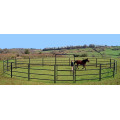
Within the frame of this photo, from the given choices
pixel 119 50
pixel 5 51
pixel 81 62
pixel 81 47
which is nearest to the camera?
pixel 81 62

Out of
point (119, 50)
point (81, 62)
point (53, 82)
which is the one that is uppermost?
point (119, 50)

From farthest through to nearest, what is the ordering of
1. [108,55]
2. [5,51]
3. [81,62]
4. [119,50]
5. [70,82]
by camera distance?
[5,51]
[108,55]
[119,50]
[81,62]
[70,82]

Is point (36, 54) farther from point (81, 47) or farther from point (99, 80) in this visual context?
point (99, 80)

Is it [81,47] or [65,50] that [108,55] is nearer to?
[81,47]

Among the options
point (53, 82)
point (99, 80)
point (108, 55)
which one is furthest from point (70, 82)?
point (108, 55)

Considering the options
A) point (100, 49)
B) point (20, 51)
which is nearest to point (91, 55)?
point (100, 49)

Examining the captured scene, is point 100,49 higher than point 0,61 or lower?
higher

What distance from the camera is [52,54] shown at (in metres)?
24.5

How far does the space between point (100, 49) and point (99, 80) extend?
8.59 meters

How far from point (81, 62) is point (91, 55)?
20.8 ft

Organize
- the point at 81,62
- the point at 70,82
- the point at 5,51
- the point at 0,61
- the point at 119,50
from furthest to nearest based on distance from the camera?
1. the point at 5,51
2. the point at 0,61
3. the point at 119,50
4. the point at 81,62
5. the point at 70,82

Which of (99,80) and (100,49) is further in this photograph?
(100,49)

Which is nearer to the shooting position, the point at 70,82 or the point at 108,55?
the point at 70,82

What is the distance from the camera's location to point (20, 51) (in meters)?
24.1
